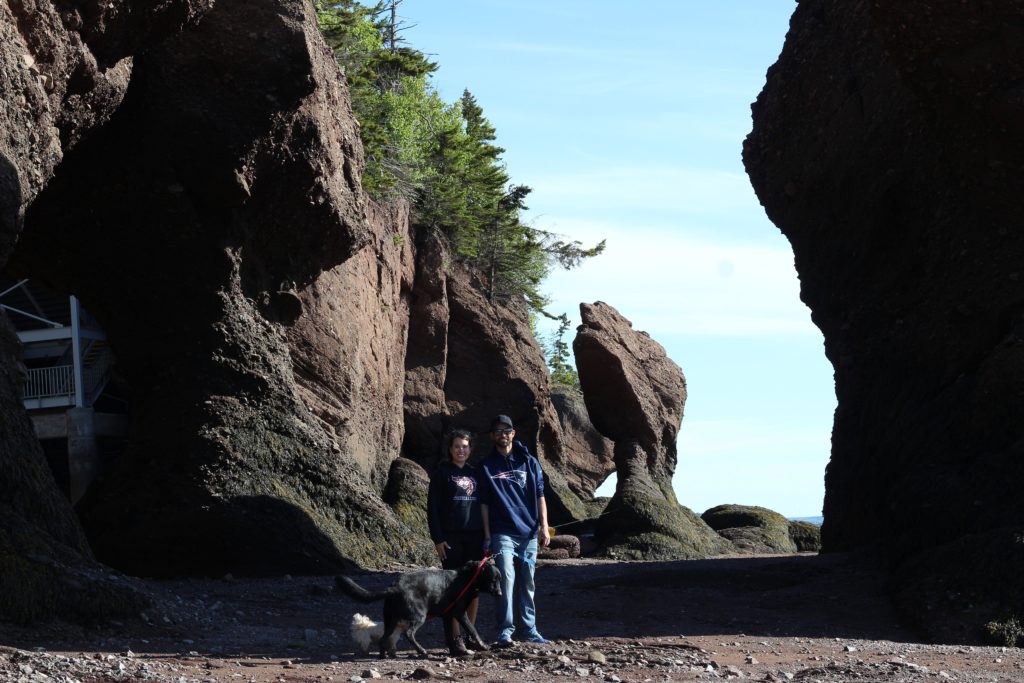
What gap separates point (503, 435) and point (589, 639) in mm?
1972

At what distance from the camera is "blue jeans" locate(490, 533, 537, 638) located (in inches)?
360

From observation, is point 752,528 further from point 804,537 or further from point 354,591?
point 354,591

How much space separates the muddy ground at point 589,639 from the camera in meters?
7.85

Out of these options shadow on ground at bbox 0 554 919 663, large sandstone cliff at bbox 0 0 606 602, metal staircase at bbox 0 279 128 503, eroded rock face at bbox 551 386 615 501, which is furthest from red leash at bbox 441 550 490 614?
eroded rock face at bbox 551 386 615 501

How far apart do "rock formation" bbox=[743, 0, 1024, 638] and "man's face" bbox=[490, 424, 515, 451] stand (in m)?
4.86

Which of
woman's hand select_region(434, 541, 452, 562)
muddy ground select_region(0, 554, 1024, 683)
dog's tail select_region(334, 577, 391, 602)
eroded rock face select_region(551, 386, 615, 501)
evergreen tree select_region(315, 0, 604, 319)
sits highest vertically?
evergreen tree select_region(315, 0, 604, 319)

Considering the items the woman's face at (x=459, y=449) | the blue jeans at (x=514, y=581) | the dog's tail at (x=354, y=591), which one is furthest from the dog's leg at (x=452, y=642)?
the woman's face at (x=459, y=449)

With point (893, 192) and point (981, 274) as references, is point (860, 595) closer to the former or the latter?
point (981, 274)

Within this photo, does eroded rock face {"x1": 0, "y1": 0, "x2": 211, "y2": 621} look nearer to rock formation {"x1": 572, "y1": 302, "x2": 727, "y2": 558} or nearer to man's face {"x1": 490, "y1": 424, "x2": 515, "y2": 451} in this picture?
man's face {"x1": 490, "y1": 424, "x2": 515, "y2": 451}

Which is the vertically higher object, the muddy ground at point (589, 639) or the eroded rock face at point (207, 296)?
the eroded rock face at point (207, 296)

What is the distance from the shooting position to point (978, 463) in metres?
13.5

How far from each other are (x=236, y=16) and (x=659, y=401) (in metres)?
18.4

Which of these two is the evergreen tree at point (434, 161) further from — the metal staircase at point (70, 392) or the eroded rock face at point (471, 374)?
the metal staircase at point (70, 392)

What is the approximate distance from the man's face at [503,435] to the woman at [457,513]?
0.23m
